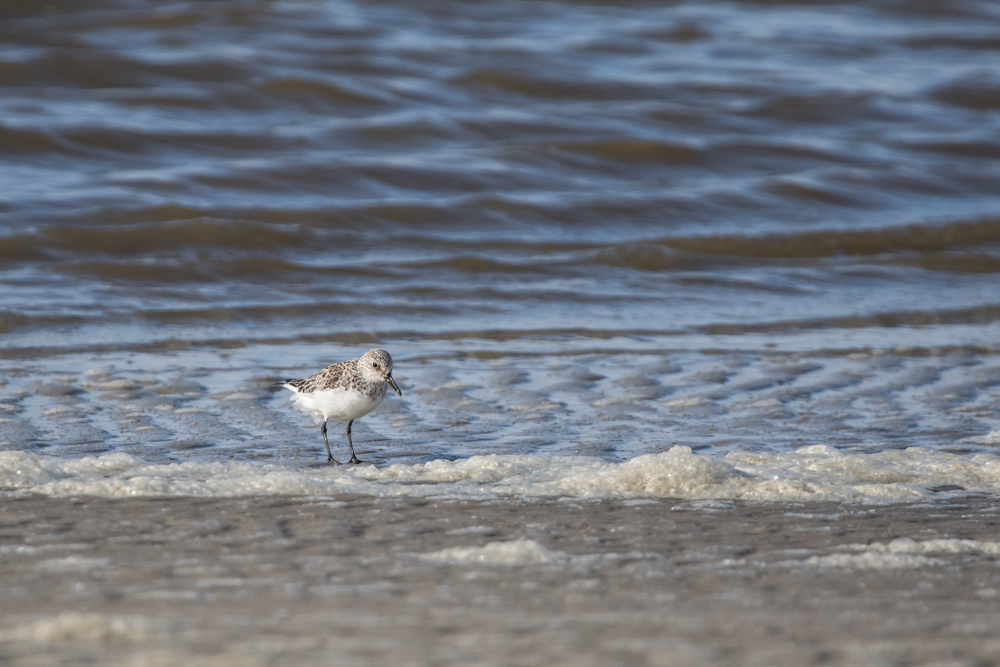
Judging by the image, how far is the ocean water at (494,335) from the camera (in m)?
2.77

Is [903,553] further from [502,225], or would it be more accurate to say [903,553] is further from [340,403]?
[502,225]

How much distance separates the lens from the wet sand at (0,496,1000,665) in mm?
2436

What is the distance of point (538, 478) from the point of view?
4.07 m

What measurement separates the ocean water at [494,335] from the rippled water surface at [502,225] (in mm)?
45

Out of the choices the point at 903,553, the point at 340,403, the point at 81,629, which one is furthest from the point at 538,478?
the point at 81,629

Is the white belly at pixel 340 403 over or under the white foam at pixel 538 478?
over

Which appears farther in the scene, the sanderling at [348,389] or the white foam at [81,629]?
the sanderling at [348,389]

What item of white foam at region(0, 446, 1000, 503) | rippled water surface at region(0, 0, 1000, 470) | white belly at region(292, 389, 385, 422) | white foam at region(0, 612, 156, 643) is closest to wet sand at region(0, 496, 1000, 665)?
white foam at region(0, 612, 156, 643)

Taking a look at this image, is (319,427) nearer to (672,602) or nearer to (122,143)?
(672,602)

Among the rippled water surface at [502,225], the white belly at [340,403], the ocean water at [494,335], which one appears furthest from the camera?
the rippled water surface at [502,225]

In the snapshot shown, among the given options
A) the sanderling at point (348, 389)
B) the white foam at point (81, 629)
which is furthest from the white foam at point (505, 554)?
the sanderling at point (348, 389)

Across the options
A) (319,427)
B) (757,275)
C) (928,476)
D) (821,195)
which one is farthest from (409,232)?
(928,476)

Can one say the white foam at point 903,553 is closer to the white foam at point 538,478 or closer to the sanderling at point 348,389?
the white foam at point 538,478

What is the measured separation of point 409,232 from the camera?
388 inches
